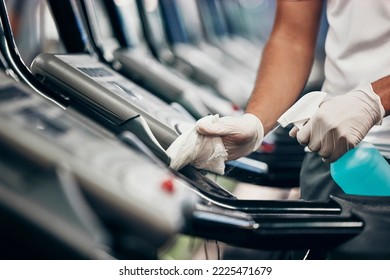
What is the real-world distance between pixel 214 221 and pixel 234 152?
0.43m

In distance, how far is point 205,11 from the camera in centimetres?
498

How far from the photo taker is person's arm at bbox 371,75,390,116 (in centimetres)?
123

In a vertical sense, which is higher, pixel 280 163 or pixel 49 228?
pixel 49 228

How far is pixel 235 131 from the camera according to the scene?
49.3 inches

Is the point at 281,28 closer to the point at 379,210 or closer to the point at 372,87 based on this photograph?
the point at 372,87

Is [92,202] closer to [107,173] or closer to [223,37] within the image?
[107,173]

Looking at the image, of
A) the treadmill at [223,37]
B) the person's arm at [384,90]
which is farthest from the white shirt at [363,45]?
the treadmill at [223,37]

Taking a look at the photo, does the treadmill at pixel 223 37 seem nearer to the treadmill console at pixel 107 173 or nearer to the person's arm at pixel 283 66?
the person's arm at pixel 283 66

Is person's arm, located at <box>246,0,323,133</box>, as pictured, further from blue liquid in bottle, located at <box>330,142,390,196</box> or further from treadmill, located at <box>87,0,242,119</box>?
treadmill, located at <box>87,0,242,119</box>

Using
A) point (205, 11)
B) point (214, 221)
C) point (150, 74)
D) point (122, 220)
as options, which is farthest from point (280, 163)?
point (205, 11)

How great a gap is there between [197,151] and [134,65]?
112 cm

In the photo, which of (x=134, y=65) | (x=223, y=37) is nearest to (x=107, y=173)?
(x=134, y=65)

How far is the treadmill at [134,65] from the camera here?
210 cm

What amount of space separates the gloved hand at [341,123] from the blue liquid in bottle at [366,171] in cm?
5
